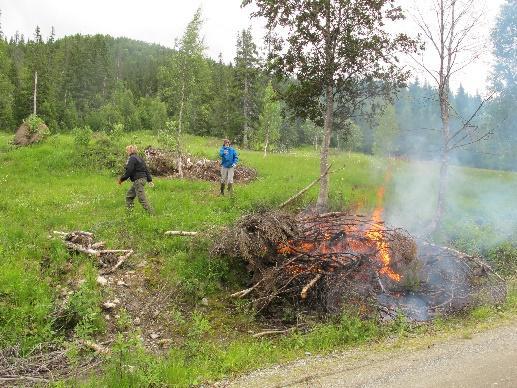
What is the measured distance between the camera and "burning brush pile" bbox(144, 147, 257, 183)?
66.6 ft

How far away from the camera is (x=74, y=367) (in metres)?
6.68

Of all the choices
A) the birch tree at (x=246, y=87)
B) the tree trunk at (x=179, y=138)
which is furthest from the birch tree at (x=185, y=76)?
the birch tree at (x=246, y=87)

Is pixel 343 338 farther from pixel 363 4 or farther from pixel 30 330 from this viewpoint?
pixel 363 4

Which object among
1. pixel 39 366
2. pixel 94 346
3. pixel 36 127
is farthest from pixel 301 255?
pixel 36 127

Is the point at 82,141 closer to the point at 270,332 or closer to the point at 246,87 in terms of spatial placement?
the point at 270,332

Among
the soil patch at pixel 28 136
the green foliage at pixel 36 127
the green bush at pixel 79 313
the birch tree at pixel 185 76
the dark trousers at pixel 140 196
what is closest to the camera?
the green bush at pixel 79 313

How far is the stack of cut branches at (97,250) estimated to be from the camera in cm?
1022

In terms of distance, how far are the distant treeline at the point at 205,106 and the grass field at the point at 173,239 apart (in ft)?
9.57

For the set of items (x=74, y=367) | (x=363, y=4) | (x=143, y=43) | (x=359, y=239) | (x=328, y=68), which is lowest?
(x=74, y=367)

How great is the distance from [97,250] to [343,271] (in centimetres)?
612

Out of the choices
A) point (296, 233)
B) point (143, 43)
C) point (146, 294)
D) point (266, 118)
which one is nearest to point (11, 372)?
point (146, 294)

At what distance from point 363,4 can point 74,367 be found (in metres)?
12.8

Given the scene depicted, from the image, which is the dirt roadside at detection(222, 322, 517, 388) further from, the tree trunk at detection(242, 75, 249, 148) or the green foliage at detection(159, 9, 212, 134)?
the tree trunk at detection(242, 75, 249, 148)

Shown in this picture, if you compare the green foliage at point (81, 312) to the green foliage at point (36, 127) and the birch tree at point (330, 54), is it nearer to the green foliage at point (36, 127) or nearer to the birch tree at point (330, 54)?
the birch tree at point (330, 54)
